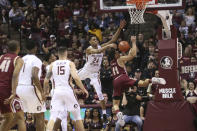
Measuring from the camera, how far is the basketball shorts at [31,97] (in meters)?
11.1

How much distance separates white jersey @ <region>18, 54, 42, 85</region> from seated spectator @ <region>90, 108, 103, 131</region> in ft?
12.7

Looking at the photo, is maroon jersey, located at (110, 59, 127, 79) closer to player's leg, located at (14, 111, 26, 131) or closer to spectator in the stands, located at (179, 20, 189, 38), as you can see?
player's leg, located at (14, 111, 26, 131)

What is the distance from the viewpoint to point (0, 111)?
1053 cm

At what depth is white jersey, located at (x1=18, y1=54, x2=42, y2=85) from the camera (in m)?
11.0

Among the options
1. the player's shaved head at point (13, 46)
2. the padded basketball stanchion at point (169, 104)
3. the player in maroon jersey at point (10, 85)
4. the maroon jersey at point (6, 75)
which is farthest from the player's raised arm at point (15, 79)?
the padded basketball stanchion at point (169, 104)

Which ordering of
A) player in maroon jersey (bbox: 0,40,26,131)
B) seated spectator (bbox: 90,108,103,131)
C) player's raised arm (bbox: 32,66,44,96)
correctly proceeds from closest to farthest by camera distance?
player in maroon jersey (bbox: 0,40,26,131) → player's raised arm (bbox: 32,66,44,96) → seated spectator (bbox: 90,108,103,131)

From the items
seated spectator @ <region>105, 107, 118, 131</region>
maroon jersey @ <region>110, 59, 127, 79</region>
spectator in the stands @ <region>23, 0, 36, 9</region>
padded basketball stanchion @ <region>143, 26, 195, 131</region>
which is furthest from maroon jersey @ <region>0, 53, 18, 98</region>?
spectator in the stands @ <region>23, 0, 36, 9</region>

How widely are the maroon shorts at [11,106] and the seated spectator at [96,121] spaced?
4311 mm

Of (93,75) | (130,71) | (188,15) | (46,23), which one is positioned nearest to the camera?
(93,75)

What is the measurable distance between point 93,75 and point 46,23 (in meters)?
7.35

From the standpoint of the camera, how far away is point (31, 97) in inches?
439

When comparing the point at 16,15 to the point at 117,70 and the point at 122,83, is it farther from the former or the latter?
the point at 122,83

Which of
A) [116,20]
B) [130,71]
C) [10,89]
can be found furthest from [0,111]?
[116,20]

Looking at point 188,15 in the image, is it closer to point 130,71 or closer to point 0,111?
point 130,71
